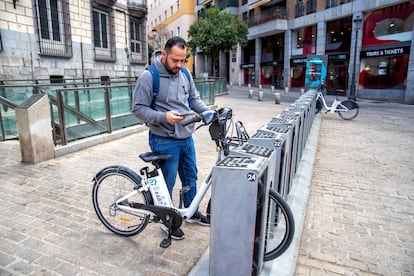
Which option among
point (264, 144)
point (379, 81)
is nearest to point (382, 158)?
point (264, 144)

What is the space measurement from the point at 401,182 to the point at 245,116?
748cm

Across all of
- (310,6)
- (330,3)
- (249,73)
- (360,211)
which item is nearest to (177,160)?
(360,211)

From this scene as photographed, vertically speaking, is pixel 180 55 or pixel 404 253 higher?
pixel 180 55

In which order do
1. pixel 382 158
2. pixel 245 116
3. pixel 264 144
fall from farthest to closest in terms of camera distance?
pixel 245 116 → pixel 382 158 → pixel 264 144

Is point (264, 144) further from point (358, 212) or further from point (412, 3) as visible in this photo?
point (412, 3)

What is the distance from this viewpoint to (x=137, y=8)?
17.5 m

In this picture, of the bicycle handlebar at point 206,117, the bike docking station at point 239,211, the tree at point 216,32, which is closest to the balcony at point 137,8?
the tree at point 216,32

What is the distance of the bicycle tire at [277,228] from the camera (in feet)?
7.84

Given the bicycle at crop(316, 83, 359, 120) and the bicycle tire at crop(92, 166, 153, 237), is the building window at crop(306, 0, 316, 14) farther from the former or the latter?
the bicycle tire at crop(92, 166, 153, 237)

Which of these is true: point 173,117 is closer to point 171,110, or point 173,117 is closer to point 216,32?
point 171,110

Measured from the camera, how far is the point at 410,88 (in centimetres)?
1753

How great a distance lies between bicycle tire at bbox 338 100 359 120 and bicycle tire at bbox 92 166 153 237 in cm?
981

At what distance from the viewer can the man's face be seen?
2707 millimetres

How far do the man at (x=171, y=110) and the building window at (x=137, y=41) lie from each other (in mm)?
15825
